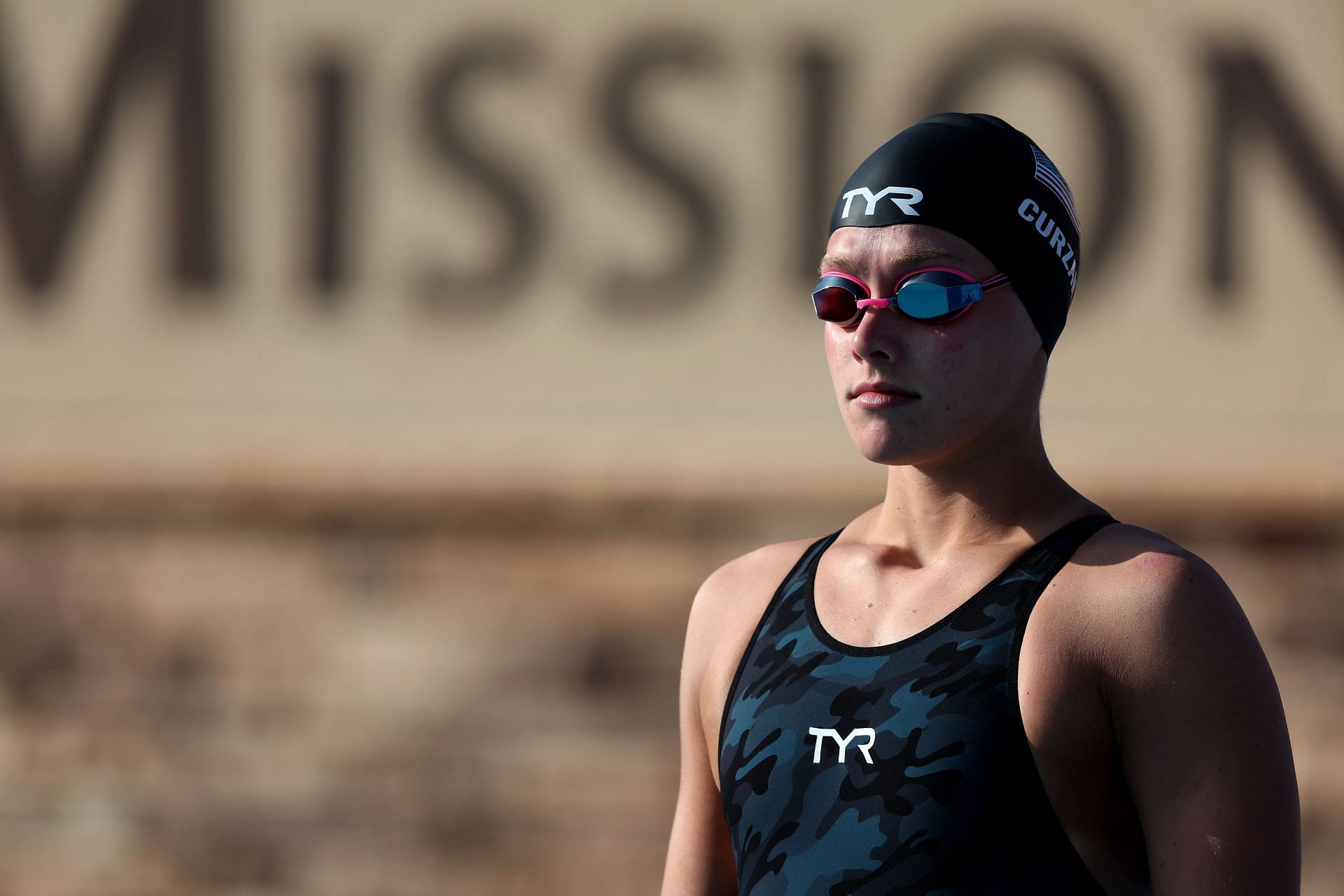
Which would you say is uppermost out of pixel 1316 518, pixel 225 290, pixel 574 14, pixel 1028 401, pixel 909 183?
pixel 574 14

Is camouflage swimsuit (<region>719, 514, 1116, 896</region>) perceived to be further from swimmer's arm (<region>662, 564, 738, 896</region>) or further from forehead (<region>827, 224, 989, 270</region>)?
forehead (<region>827, 224, 989, 270</region>)

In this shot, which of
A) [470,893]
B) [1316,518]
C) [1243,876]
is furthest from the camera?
[470,893]

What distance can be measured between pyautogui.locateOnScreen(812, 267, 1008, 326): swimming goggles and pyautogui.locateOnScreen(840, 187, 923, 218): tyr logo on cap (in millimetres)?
104

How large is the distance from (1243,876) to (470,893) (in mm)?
5858

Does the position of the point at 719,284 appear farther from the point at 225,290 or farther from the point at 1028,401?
the point at 1028,401

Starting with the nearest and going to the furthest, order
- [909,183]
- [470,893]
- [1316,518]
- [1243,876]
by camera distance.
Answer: [1243,876] → [909,183] → [1316,518] → [470,893]

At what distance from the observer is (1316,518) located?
6863 millimetres

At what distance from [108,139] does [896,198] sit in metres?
6.34

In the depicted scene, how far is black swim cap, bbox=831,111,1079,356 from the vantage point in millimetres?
2277

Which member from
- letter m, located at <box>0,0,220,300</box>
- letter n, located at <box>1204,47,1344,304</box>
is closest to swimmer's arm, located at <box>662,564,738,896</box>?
letter n, located at <box>1204,47,1344,304</box>

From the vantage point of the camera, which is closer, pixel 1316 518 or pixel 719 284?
pixel 1316 518

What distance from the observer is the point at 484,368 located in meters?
7.49

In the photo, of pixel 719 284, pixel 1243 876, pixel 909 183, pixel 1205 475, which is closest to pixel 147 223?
pixel 719 284

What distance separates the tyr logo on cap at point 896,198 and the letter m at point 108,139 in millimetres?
5940
